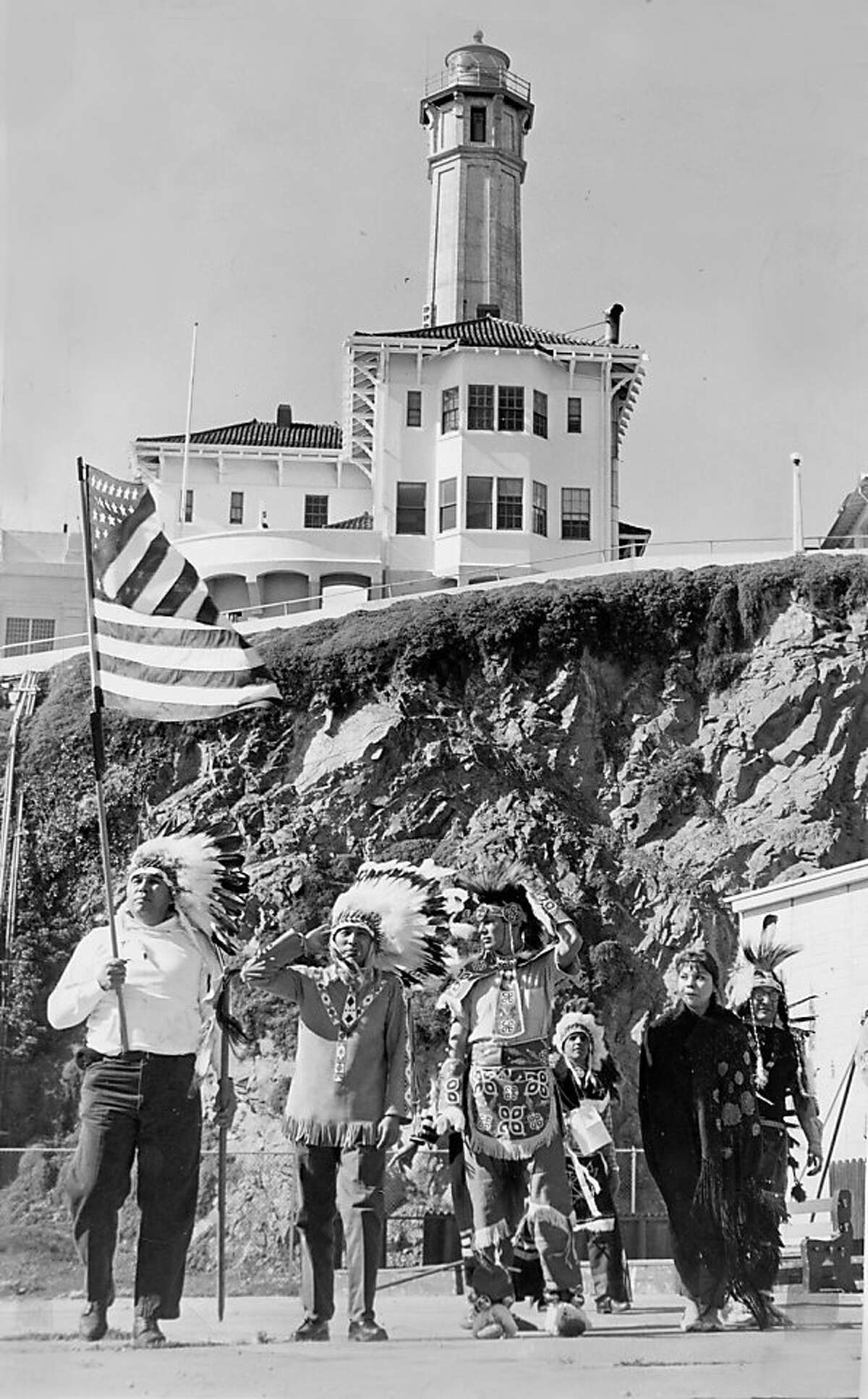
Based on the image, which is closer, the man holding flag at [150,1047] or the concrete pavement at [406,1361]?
the concrete pavement at [406,1361]

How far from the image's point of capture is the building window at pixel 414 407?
1495 cm

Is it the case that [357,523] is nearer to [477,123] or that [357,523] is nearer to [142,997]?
[477,123]

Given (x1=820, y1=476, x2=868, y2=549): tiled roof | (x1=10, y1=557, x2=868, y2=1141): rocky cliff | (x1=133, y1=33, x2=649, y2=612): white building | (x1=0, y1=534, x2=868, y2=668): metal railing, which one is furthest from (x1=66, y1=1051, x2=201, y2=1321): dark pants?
(x1=0, y1=534, x2=868, y2=668): metal railing

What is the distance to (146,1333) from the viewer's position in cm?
443

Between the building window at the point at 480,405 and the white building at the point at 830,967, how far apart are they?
8513mm

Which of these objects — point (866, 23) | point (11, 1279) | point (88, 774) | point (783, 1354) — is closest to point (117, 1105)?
point (11, 1279)

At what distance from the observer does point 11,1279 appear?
475cm

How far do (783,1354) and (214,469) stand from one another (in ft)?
26.0

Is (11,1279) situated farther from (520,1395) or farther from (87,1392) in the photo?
(520,1395)

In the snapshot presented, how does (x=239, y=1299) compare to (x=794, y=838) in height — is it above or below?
below

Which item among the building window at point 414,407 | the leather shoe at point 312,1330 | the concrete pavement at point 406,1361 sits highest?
the building window at point 414,407

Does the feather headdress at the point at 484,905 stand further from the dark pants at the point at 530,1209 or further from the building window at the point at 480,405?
the building window at the point at 480,405

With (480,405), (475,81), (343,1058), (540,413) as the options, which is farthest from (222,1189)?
(540,413)

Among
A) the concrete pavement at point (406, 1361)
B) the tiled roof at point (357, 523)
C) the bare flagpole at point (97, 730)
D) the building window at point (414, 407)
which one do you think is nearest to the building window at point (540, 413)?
the building window at point (414, 407)
